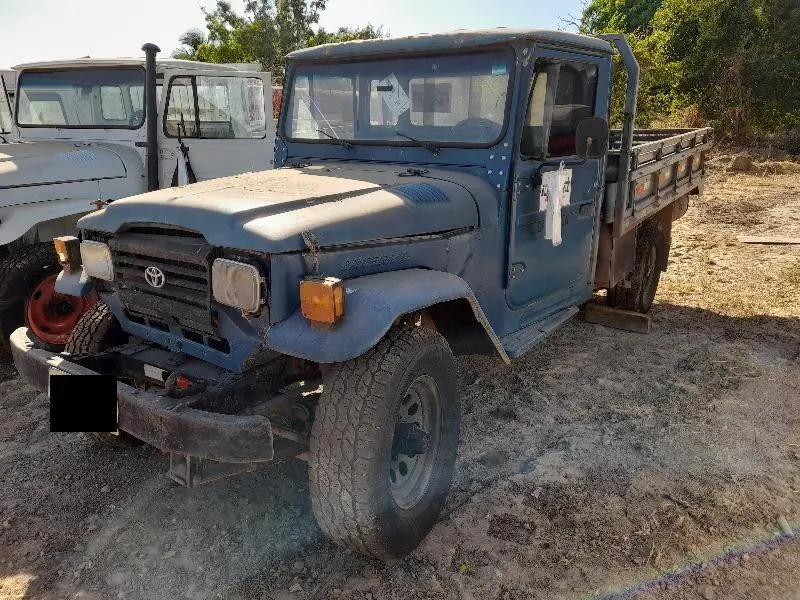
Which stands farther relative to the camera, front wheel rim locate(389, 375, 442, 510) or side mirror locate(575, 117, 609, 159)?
side mirror locate(575, 117, 609, 159)

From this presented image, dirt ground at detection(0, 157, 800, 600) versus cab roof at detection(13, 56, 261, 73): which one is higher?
cab roof at detection(13, 56, 261, 73)

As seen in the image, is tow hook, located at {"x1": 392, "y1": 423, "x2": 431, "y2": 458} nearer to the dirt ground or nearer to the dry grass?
the dirt ground

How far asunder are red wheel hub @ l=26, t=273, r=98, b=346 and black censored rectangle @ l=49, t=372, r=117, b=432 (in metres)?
2.15

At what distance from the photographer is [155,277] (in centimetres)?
277

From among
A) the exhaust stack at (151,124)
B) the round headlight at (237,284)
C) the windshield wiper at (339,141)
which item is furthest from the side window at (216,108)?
the round headlight at (237,284)

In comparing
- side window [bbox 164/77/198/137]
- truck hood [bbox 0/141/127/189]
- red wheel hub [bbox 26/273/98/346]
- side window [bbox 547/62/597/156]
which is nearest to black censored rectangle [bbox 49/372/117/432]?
red wheel hub [bbox 26/273/98/346]

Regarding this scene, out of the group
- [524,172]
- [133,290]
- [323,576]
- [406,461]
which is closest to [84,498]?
[133,290]

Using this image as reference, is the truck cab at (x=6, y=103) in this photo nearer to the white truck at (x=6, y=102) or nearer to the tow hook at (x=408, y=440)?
the white truck at (x=6, y=102)

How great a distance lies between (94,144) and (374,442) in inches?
183

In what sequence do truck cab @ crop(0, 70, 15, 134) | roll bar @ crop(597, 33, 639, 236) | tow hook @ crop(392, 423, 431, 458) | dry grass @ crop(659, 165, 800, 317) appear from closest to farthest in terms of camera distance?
tow hook @ crop(392, 423, 431, 458) < roll bar @ crop(597, 33, 639, 236) < dry grass @ crop(659, 165, 800, 317) < truck cab @ crop(0, 70, 15, 134)

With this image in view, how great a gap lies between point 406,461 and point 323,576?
1.91 ft

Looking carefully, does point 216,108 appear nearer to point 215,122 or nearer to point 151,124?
point 215,122

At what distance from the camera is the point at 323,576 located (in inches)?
104

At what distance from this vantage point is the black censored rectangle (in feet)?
8.45
